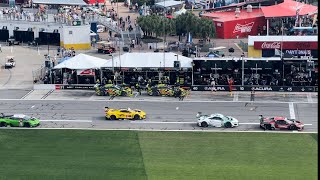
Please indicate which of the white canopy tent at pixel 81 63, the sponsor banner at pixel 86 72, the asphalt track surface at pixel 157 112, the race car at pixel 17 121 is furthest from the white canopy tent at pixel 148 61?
the race car at pixel 17 121

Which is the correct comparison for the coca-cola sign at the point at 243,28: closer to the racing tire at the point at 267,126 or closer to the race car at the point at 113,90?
the race car at the point at 113,90

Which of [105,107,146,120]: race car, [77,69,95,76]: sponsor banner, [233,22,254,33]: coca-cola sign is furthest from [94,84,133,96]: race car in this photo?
[233,22,254,33]: coca-cola sign

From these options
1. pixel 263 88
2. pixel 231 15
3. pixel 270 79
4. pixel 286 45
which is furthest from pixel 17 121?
pixel 231 15

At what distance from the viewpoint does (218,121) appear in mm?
58625

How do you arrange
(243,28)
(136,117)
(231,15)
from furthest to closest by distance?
(231,15) < (243,28) < (136,117)

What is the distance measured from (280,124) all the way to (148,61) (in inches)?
799

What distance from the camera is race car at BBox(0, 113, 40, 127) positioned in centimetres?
5944

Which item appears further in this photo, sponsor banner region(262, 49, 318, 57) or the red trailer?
the red trailer

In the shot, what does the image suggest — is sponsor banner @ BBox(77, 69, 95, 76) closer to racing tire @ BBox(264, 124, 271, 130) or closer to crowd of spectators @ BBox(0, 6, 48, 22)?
racing tire @ BBox(264, 124, 271, 130)

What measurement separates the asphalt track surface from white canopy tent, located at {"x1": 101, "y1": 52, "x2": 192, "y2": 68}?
20.0 feet

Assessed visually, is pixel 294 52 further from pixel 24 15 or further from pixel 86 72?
pixel 24 15

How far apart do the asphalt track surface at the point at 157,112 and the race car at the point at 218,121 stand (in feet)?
1.46

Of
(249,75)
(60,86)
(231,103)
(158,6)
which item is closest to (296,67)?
(249,75)

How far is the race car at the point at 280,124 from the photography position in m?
57.3
